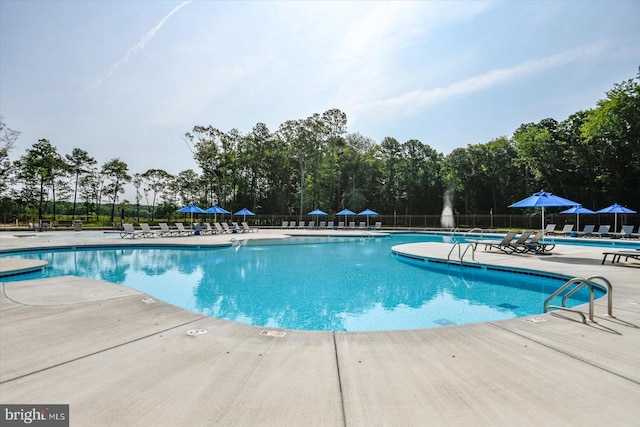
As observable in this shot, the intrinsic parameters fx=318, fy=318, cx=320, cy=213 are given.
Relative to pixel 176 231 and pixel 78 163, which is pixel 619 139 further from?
pixel 78 163

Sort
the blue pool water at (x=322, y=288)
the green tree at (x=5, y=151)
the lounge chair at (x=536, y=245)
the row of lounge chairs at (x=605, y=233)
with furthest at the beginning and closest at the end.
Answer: the green tree at (x=5, y=151) < the row of lounge chairs at (x=605, y=233) < the lounge chair at (x=536, y=245) < the blue pool water at (x=322, y=288)

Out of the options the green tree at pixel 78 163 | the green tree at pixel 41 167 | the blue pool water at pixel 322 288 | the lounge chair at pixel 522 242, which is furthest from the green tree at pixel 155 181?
the lounge chair at pixel 522 242

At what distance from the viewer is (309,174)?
34.2m

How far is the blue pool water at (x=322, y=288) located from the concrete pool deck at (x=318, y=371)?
1.81 metres

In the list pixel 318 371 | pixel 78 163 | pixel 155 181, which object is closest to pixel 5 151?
pixel 78 163

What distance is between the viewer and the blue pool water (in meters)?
5.36

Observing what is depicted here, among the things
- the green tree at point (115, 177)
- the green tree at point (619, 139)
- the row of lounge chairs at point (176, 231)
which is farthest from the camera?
the green tree at point (115, 177)

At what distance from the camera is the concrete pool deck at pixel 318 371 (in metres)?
1.84

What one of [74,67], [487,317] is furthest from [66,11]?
[487,317]

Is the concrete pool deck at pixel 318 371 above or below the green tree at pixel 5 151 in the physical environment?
below

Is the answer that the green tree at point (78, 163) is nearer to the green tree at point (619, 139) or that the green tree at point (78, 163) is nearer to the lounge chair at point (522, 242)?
the lounge chair at point (522, 242)

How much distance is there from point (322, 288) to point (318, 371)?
4.88 meters

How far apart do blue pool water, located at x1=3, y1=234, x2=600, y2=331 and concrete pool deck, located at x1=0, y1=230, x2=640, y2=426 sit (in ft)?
5.92

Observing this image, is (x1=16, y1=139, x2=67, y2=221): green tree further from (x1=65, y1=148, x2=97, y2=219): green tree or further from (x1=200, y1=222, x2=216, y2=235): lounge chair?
(x1=200, y1=222, x2=216, y2=235): lounge chair
